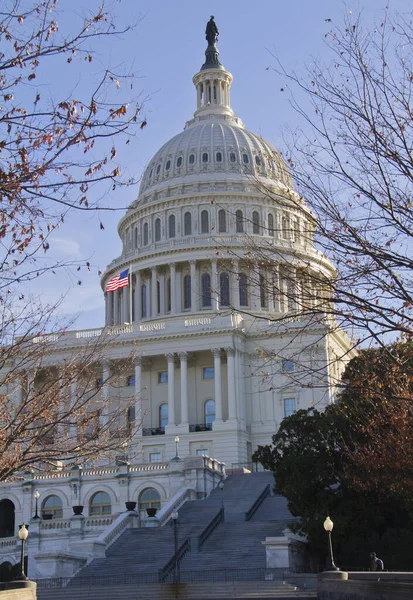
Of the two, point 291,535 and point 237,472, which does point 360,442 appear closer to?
point 291,535

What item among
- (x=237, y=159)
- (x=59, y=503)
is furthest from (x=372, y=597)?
(x=237, y=159)

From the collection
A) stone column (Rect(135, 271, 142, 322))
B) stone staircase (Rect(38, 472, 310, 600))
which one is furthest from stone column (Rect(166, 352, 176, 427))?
stone staircase (Rect(38, 472, 310, 600))

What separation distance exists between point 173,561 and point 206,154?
70694mm

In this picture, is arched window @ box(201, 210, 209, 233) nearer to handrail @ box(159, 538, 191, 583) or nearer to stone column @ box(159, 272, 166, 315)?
stone column @ box(159, 272, 166, 315)

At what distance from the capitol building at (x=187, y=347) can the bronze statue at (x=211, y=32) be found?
191cm

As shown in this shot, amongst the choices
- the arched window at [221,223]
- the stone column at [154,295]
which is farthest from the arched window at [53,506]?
the arched window at [221,223]

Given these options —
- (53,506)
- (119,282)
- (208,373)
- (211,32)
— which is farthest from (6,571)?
(211,32)

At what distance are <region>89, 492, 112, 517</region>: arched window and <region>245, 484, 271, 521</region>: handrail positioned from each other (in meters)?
10.2

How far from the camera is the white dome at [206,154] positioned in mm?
108562

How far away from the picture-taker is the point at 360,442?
47375 mm

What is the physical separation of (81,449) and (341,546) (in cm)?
2330

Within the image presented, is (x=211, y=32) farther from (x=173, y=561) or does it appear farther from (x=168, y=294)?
(x=173, y=561)

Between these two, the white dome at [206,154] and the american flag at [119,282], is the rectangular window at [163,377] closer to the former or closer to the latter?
the american flag at [119,282]

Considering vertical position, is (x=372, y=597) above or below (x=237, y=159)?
below
